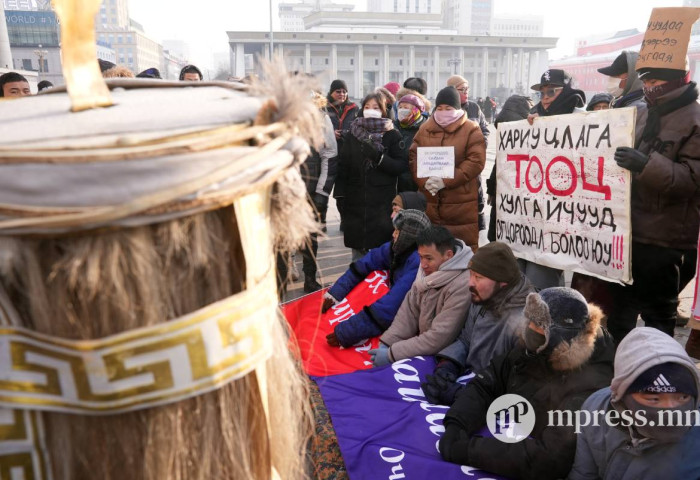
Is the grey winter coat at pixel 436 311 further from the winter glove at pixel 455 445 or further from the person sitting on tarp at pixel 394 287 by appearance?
the winter glove at pixel 455 445

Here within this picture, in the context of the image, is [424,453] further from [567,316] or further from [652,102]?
[652,102]

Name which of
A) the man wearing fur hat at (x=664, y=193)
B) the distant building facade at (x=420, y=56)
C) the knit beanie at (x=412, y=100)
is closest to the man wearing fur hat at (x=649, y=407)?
the man wearing fur hat at (x=664, y=193)

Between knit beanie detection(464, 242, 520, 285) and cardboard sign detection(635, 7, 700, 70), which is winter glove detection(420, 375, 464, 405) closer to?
knit beanie detection(464, 242, 520, 285)

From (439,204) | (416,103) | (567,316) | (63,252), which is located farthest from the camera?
(416,103)

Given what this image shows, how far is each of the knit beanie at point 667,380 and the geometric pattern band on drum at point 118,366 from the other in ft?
5.78

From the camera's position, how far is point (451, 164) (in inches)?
165

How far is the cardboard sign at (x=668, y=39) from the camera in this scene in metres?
2.85

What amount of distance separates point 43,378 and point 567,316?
2.09 m

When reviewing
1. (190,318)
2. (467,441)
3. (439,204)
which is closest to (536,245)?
(439,204)

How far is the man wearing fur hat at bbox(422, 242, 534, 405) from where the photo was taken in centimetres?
286

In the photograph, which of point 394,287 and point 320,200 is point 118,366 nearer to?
point 394,287

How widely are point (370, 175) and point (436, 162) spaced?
2.21 ft

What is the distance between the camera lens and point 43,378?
0.63 metres

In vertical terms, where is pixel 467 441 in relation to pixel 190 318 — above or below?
below
